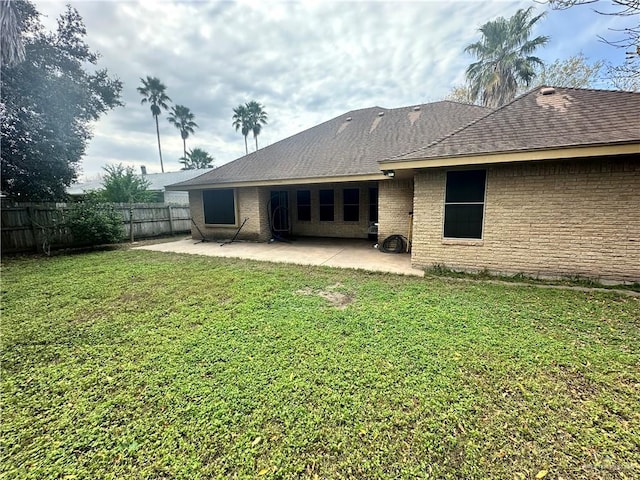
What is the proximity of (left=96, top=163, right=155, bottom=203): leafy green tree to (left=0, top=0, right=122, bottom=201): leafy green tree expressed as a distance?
395 centimetres

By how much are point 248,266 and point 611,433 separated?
20.8 feet

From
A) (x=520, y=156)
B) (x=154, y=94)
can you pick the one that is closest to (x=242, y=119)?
(x=154, y=94)

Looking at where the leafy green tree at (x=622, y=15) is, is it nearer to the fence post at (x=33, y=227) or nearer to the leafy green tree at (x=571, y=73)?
the leafy green tree at (x=571, y=73)

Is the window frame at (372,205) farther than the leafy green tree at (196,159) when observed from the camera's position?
No

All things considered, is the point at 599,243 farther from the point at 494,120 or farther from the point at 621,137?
the point at 494,120

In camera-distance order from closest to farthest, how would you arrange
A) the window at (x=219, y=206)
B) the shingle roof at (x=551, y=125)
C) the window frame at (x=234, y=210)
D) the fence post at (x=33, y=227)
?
the shingle roof at (x=551, y=125)
the fence post at (x=33, y=227)
the window frame at (x=234, y=210)
the window at (x=219, y=206)

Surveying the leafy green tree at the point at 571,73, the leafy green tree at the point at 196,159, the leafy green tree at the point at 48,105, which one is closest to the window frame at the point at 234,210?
the leafy green tree at the point at 48,105

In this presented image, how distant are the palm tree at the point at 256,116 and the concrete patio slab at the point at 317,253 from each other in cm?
2999

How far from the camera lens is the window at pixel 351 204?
10.9 m

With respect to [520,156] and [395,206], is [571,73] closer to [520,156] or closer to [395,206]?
[395,206]

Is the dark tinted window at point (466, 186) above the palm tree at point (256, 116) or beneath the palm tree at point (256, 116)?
beneath

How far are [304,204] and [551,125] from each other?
864 centimetres

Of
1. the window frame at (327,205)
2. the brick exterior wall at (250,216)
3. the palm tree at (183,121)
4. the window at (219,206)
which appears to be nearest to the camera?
the brick exterior wall at (250,216)

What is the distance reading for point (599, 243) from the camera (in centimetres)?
492
